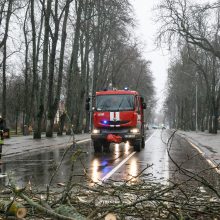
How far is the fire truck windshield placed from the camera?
76.5 feet

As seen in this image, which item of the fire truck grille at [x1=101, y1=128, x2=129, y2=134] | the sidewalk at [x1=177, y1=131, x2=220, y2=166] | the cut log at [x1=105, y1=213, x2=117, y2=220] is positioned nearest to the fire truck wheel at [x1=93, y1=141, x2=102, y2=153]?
the fire truck grille at [x1=101, y1=128, x2=129, y2=134]

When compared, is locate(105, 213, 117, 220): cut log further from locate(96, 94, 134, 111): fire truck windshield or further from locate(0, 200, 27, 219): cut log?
locate(96, 94, 134, 111): fire truck windshield

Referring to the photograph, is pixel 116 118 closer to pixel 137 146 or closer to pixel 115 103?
pixel 115 103

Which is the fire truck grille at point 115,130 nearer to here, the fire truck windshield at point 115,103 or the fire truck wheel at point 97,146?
the fire truck wheel at point 97,146

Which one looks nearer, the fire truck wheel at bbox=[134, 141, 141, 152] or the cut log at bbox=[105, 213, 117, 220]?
the cut log at bbox=[105, 213, 117, 220]

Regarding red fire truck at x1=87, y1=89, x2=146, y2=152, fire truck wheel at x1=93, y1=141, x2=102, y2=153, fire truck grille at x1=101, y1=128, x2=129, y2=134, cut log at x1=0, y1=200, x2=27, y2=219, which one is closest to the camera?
cut log at x1=0, y1=200, x2=27, y2=219

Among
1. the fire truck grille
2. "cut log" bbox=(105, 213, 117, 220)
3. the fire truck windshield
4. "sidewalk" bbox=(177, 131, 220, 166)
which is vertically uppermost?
the fire truck windshield

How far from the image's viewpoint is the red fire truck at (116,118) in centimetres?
2319

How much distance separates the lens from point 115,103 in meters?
23.4

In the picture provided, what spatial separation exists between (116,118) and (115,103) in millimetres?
757

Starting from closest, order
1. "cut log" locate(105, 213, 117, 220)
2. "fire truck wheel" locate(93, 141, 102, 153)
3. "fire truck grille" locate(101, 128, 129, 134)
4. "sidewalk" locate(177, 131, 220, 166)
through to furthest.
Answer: "cut log" locate(105, 213, 117, 220) < "sidewalk" locate(177, 131, 220, 166) < "fire truck grille" locate(101, 128, 129, 134) < "fire truck wheel" locate(93, 141, 102, 153)

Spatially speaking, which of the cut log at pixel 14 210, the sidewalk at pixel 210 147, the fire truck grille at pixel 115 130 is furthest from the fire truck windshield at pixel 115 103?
the cut log at pixel 14 210

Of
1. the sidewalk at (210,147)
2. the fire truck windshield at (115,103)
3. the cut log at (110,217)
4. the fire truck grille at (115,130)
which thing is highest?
the fire truck windshield at (115,103)

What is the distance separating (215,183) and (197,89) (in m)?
64.6
